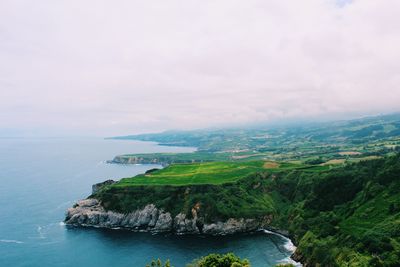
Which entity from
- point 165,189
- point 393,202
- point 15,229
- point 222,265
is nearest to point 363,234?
point 393,202

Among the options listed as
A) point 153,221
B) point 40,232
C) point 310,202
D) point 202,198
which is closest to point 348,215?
point 310,202

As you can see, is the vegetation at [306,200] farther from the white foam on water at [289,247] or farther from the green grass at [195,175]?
the white foam on water at [289,247]

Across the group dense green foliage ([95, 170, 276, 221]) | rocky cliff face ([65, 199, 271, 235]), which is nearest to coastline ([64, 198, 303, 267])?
rocky cliff face ([65, 199, 271, 235])

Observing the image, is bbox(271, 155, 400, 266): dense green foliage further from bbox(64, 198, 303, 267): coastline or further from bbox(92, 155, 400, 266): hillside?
bbox(64, 198, 303, 267): coastline

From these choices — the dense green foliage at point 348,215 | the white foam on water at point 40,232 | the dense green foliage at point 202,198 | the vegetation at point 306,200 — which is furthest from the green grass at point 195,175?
the white foam on water at point 40,232

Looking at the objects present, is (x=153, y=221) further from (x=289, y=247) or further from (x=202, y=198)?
(x=289, y=247)

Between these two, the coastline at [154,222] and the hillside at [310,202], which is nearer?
the hillside at [310,202]
